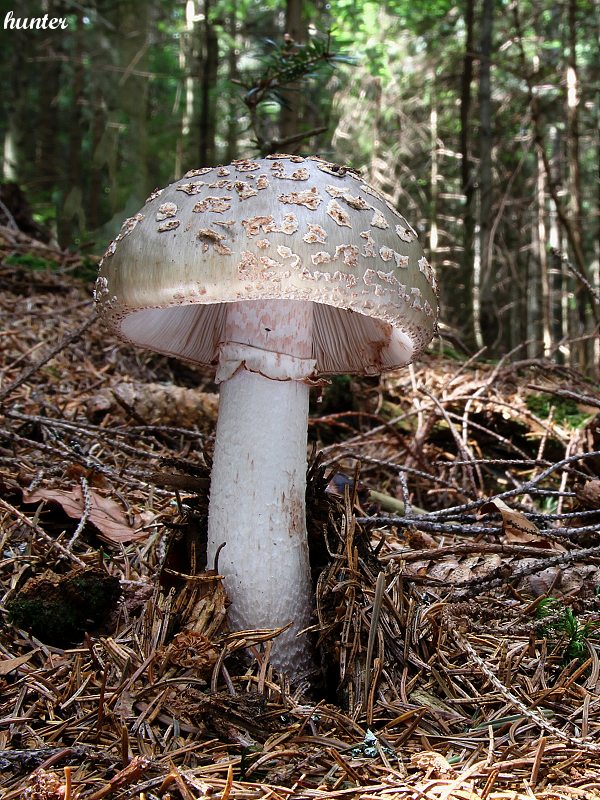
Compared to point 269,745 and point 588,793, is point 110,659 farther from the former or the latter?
point 588,793

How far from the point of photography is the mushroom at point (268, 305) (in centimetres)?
192

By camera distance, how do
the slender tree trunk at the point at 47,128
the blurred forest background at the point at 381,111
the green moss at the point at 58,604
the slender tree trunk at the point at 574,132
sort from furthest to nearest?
the slender tree trunk at the point at 47,128
the slender tree trunk at the point at 574,132
the blurred forest background at the point at 381,111
the green moss at the point at 58,604

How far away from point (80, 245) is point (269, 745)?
6.57m

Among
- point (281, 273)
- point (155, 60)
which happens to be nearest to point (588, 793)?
point (281, 273)

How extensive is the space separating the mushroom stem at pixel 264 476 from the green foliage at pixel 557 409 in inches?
110

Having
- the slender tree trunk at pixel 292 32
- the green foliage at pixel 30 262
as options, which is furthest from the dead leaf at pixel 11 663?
the slender tree trunk at pixel 292 32

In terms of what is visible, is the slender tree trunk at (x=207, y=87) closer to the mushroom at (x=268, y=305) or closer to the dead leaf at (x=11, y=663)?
the mushroom at (x=268, y=305)

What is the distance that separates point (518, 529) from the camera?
8.98ft

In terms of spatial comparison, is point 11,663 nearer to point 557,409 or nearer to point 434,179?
point 557,409

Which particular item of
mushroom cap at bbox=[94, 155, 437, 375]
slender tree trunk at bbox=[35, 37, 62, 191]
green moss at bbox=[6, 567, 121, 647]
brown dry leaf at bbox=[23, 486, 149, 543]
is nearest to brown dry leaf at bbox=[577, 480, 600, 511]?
mushroom cap at bbox=[94, 155, 437, 375]

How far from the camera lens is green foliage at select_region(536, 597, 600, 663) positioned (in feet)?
7.24

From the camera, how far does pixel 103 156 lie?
8977mm

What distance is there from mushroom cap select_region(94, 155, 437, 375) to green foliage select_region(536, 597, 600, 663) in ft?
3.79

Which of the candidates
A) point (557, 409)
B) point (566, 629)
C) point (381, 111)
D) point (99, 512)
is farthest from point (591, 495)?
point (381, 111)
